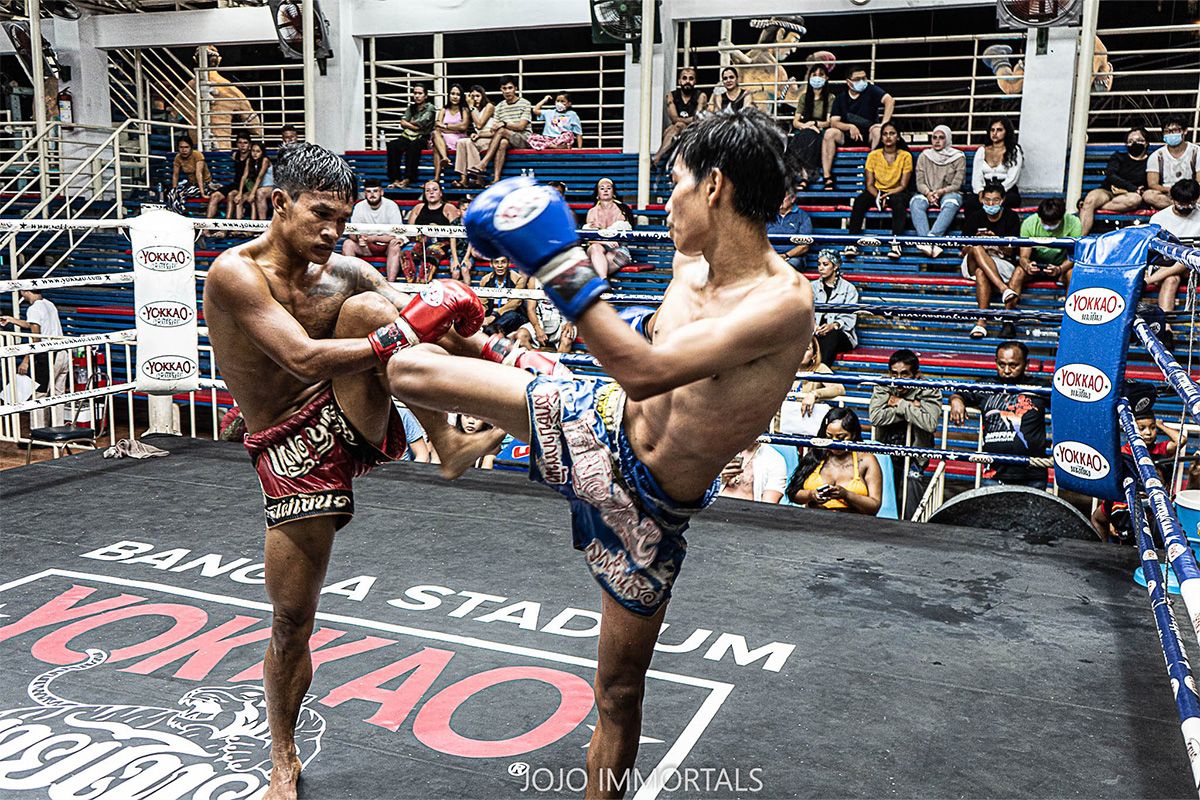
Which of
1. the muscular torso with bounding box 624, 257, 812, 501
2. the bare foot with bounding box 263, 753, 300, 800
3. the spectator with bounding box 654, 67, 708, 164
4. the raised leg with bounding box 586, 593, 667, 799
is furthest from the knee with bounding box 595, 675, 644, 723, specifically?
the spectator with bounding box 654, 67, 708, 164

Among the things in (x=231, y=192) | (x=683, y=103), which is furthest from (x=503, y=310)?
(x=231, y=192)

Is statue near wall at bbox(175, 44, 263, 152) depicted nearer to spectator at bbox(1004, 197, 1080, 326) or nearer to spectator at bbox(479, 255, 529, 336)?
spectator at bbox(479, 255, 529, 336)

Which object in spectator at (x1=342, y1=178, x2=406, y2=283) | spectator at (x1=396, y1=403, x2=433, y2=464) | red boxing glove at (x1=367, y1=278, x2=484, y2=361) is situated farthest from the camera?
spectator at (x1=342, y1=178, x2=406, y2=283)

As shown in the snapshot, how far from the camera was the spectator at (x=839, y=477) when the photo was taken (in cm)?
420

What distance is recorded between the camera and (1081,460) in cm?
317

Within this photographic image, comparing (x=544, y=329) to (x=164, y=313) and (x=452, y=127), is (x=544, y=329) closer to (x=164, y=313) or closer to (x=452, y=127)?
(x=164, y=313)

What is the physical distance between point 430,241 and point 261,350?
599 centimetres

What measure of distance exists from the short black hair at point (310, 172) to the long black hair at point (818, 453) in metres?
2.81

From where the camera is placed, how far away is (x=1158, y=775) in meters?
2.10

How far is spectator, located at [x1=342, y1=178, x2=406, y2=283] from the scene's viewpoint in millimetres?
7453

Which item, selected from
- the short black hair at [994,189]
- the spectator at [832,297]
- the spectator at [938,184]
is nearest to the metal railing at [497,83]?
the spectator at [938,184]

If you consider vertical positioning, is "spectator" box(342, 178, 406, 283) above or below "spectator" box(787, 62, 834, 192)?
below

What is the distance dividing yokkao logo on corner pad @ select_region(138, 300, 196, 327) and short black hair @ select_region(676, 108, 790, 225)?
326 cm

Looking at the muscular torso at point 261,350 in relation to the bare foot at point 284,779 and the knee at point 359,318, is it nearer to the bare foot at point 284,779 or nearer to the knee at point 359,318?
the knee at point 359,318
